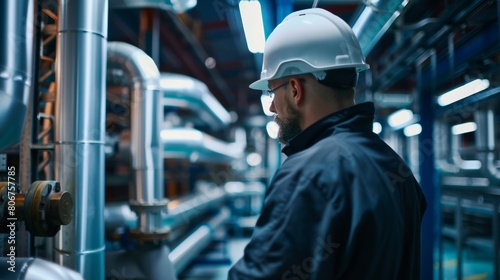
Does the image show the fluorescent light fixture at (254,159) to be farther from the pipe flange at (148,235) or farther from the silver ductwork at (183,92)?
the pipe flange at (148,235)

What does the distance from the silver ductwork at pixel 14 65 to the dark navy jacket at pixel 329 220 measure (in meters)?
0.72

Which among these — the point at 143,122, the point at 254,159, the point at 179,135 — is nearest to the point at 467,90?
the point at 143,122

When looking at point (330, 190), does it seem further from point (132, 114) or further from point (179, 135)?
point (179, 135)

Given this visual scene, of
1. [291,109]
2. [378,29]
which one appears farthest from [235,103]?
[291,109]

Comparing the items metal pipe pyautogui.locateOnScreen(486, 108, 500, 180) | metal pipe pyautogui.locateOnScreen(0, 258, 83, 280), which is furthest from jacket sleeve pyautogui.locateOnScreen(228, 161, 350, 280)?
metal pipe pyautogui.locateOnScreen(486, 108, 500, 180)

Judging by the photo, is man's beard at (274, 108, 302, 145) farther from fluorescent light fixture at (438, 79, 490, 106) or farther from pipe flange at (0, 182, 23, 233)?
fluorescent light fixture at (438, 79, 490, 106)

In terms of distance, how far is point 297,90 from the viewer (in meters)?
0.91

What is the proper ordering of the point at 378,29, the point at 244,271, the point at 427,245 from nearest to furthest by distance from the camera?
the point at 244,271, the point at 378,29, the point at 427,245

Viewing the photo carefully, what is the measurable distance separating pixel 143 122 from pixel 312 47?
1377mm

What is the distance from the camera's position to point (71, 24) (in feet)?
4.54

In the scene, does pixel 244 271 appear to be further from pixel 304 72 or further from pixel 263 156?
pixel 263 156

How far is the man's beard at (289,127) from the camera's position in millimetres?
922

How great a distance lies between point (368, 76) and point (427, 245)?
1.79 m

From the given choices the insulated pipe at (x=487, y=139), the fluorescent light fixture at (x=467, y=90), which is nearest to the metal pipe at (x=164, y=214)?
the fluorescent light fixture at (x=467, y=90)
